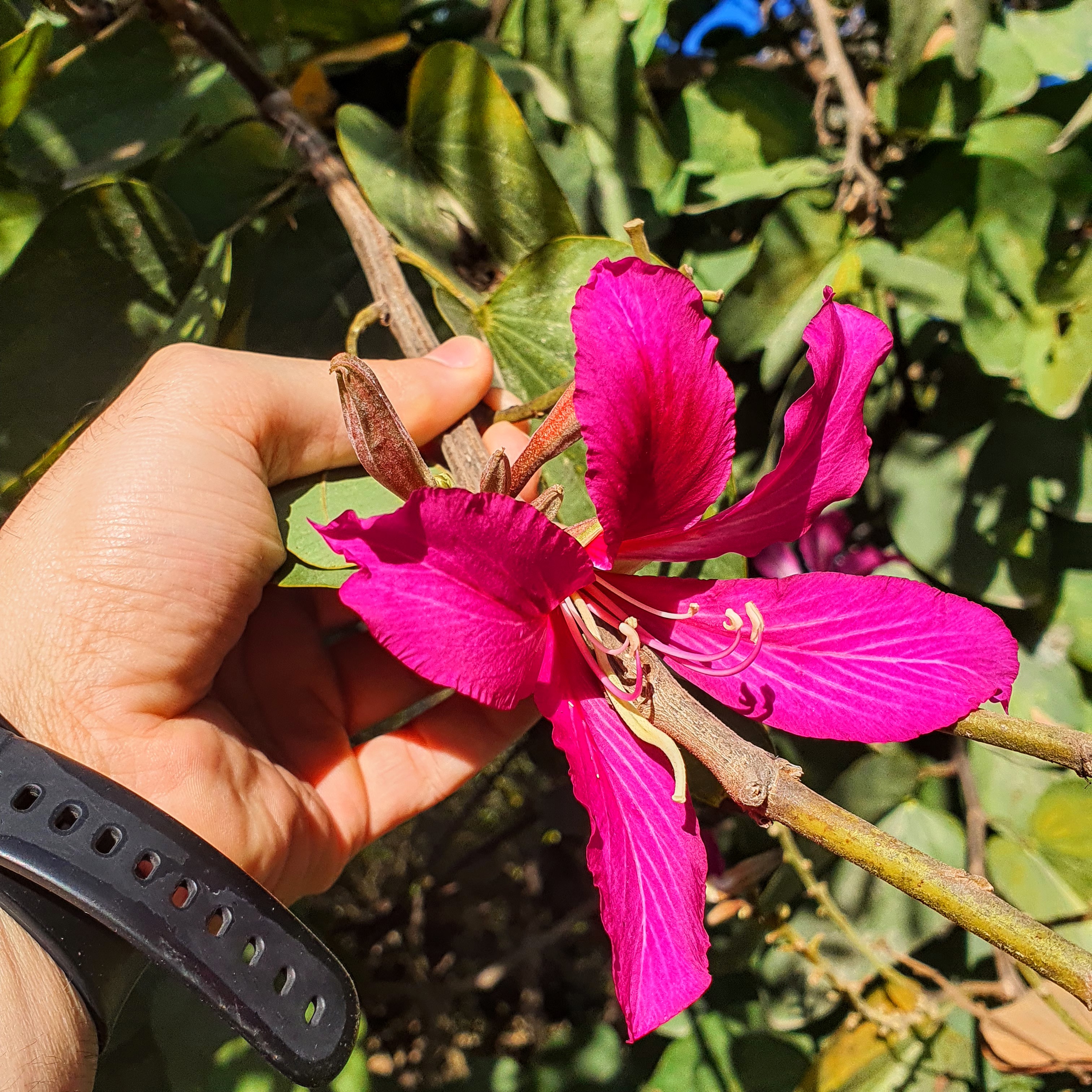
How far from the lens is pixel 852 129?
1.01 metres

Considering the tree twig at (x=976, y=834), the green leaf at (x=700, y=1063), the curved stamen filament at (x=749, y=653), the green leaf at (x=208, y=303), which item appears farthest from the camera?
the green leaf at (x=700, y=1063)

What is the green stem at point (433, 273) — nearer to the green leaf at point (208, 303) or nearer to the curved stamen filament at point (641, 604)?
the green leaf at point (208, 303)

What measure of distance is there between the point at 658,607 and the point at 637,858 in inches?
8.5

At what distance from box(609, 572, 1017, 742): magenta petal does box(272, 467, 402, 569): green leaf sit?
219mm

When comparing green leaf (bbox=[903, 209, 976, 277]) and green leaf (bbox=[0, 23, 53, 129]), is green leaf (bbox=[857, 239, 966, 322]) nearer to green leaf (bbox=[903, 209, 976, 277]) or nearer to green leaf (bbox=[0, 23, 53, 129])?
green leaf (bbox=[903, 209, 976, 277])

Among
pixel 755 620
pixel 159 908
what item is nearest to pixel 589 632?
pixel 755 620

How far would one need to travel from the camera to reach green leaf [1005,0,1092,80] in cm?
107

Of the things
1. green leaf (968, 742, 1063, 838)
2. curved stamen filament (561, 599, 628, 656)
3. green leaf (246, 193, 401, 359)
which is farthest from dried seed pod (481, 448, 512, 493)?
green leaf (968, 742, 1063, 838)

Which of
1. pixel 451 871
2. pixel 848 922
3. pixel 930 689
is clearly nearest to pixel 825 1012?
pixel 848 922

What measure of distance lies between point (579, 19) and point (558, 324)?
1.24ft

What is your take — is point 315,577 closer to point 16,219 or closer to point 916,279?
point 16,219

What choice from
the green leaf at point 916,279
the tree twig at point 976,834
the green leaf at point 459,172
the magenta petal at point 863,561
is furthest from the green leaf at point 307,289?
the tree twig at point 976,834

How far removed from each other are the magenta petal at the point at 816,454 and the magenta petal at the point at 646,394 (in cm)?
5

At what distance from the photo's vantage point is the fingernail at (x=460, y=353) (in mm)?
853
